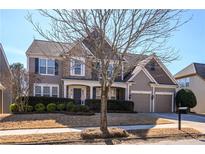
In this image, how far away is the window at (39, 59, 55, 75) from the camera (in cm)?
1709

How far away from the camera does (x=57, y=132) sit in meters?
8.97

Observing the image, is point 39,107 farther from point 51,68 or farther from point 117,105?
point 117,105

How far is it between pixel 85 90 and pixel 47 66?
2.56 m

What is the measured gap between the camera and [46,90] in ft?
56.8

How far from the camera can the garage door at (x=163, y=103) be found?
15.5m

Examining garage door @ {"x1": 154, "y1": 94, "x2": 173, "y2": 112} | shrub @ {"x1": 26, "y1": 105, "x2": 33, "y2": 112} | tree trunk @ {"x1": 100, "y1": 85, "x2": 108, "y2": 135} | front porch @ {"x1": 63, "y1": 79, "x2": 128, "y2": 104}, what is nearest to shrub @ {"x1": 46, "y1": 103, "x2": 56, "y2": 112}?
shrub @ {"x1": 26, "y1": 105, "x2": 33, "y2": 112}

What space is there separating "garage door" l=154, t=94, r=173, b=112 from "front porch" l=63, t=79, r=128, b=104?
179 centimetres

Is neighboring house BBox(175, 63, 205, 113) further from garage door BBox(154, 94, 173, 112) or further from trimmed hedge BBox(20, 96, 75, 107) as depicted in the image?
trimmed hedge BBox(20, 96, 75, 107)

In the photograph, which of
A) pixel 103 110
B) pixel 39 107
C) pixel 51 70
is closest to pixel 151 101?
pixel 51 70

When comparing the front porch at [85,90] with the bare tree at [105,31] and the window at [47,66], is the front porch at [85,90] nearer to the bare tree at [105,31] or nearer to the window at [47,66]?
the window at [47,66]

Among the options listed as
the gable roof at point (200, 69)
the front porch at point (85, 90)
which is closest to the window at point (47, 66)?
the front porch at point (85, 90)
